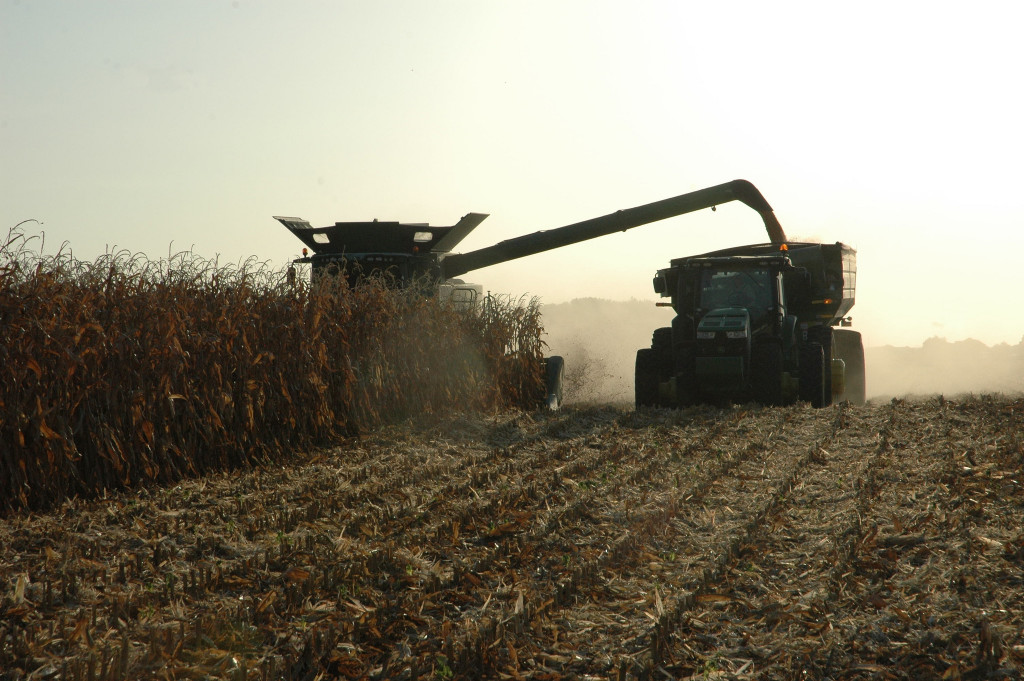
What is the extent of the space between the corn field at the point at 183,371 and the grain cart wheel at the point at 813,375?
A: 5.73 metres

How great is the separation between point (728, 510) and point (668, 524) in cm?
67

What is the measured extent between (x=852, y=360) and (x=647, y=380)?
525cm

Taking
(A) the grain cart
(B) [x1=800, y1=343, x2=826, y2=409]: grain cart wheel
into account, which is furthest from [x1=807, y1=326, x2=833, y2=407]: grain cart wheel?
(B) [x1=800, y1=343, x2=826, y2=409]: grain cart wheel

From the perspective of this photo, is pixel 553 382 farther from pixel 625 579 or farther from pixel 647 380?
pixel 625 579

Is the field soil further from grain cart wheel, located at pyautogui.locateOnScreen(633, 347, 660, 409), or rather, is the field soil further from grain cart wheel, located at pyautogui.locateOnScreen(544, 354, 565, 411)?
grain cart wheel, located at pyautogui.locateOnScreen(544, 354, 565, 411)

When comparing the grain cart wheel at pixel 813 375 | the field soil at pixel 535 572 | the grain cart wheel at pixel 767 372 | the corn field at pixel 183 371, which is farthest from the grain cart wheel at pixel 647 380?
the field soil at pixel 535 572

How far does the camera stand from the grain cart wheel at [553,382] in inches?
578

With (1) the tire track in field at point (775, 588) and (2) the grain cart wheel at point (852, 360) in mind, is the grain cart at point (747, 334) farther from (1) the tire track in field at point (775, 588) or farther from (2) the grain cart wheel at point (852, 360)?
(1) the tire track in field at point (775, 588)

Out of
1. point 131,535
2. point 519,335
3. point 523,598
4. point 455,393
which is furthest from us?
point 519,335

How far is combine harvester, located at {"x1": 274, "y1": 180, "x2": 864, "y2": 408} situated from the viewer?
13.5m

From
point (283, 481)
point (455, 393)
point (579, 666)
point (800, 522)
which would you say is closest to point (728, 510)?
point (800, 522)

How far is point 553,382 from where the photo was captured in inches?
585

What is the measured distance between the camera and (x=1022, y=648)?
13.5 feet

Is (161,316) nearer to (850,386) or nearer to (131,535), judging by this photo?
(131,535)
